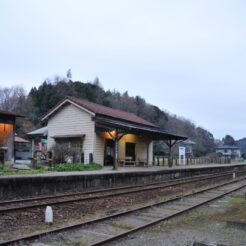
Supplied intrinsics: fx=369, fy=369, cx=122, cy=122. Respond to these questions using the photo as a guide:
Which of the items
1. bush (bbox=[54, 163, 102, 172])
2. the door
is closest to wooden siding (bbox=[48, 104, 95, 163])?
A: bush (bbox=[54, 163, 102, 172])

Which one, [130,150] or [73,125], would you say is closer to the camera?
[73,125]

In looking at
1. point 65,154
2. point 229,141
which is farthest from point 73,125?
point 229,141

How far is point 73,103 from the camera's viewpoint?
28391 mm

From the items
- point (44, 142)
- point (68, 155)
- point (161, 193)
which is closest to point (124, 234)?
point (161, 193)

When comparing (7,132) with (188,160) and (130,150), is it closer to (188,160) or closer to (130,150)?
(130,150)

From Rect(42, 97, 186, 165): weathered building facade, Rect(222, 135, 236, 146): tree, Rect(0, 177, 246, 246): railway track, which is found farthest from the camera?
Rect(222, 135, 236, 146): tree

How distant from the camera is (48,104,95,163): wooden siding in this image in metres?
27.0

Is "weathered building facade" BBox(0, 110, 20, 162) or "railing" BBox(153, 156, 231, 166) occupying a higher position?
"weathered building facade" BBox(0, 110, 20, 162)

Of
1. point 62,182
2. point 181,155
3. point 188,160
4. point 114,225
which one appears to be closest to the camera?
point 114,225

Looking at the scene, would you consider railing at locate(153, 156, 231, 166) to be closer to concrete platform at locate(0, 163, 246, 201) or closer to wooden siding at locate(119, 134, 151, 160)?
wooden siding at locate(119, 134, 151, 160)

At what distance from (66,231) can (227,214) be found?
5.08 metres

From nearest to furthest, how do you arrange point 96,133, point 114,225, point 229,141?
point 114,225
point 96,133
point 229,141

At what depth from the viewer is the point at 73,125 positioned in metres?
28.5

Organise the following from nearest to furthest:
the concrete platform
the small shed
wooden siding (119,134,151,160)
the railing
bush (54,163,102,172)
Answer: the concrete platform, bush (54,163,102,172), the small shed, wooden siding (119,134,151,160), the railing
